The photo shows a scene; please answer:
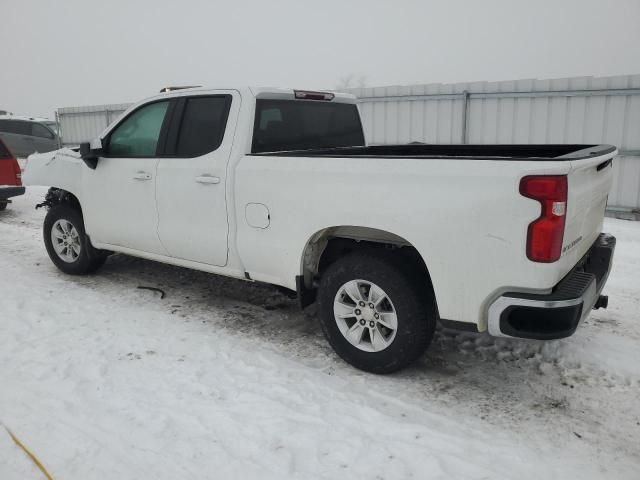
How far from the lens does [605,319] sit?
460cm

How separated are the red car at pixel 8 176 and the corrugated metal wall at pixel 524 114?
711 cm

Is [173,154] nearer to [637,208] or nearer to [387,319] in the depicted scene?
[387,319]

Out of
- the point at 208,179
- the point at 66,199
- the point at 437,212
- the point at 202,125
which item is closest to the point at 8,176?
the point at 66,199

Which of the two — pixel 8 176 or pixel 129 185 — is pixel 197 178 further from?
pixel 8 176

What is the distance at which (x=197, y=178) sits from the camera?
4281 millimetres

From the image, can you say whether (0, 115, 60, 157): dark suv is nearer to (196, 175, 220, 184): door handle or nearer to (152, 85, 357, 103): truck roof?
(152, 85, 357, 103): truck roof

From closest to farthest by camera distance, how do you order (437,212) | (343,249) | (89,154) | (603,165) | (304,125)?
1. (437,212)
2. (603,165)
3. (343,249)
4. (304,125)
5. (89,154)

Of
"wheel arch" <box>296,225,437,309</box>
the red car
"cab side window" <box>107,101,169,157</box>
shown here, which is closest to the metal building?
"cab side window" <box>107,101,169,157</box>

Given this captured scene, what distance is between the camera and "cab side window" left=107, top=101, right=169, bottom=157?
15.5ft

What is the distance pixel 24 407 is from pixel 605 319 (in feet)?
14.6

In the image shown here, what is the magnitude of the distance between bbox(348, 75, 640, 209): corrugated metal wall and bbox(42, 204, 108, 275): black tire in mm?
7558

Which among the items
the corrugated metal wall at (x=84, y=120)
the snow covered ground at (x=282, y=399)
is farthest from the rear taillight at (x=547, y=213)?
the corrugated metal wall at (x=84, y=120)

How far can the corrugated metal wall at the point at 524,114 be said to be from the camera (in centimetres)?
938

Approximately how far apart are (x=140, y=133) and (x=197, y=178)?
1.00 m
